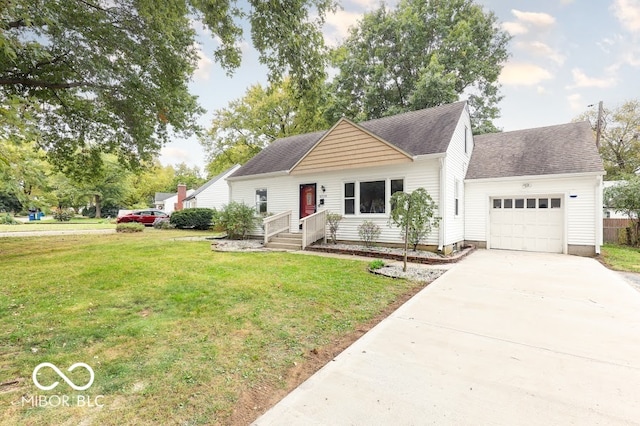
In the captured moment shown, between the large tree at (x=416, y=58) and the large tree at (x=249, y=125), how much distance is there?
5181 millimetres

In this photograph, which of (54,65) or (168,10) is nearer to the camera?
(168,10)

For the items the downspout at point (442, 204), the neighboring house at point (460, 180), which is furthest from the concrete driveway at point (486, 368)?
the neighboring house at point (460, 180)

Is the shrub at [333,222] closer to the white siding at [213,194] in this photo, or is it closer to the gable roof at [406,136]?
the gable roof at [406,136]

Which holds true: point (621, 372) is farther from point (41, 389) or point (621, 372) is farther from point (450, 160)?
point (450, 160)

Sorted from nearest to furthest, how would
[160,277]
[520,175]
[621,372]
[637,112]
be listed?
[621,372], [160,277], [520,175], [637,112]

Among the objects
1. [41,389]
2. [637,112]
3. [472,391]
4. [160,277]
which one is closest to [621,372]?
[472,391]

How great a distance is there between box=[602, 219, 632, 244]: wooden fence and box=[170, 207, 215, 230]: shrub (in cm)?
2214

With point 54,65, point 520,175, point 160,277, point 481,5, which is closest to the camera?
point 160,277

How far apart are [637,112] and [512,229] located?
2394 cm

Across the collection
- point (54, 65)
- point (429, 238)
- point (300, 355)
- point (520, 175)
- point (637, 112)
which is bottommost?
point (300, 355)

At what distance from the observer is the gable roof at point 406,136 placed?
974 cm

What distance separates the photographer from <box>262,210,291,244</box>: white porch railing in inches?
453

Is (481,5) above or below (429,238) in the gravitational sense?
above

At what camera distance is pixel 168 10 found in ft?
17.4
